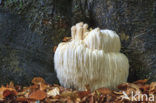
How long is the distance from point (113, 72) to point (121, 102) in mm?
545

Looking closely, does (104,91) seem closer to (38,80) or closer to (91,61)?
(91,61)

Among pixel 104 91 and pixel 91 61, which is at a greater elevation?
pixel 91 61

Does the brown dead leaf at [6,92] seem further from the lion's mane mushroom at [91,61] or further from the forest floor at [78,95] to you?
the lion's mane mushroom at [91,61]

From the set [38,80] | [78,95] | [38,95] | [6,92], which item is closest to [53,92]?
[38,95]

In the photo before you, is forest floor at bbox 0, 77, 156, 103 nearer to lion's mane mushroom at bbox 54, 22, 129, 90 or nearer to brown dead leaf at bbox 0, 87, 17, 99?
brown dead leaf at bbox 0, 87, 17, 99

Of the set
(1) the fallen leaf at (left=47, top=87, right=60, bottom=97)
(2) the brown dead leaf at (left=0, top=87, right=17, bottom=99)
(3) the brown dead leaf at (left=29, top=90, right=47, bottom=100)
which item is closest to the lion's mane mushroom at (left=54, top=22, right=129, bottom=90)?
(1) the fallen leaf at (left=47, top=87, right=60, bottom=97)

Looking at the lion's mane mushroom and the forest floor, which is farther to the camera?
the lion's mane mushroom

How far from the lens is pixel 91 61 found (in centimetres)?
262

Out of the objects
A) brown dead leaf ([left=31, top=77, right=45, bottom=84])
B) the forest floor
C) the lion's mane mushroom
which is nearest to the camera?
the forest floor

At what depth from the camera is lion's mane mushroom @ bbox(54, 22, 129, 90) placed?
8.64 ft

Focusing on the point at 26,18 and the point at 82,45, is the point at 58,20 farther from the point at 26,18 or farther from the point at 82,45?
the point at 82,45

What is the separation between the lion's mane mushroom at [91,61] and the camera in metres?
2.63

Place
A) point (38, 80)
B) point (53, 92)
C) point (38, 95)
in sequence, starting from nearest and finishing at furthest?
point (38, 95), point (53, 92), point (38, 80)

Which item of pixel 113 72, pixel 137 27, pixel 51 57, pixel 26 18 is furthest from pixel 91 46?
pixel 26 18
